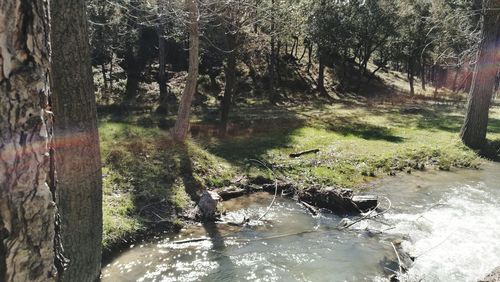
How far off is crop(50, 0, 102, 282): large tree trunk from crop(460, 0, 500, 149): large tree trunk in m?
15.8

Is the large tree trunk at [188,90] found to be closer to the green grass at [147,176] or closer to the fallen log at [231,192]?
the green grass at [147,176]

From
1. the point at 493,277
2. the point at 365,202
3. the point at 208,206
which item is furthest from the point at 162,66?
the point at 493,277

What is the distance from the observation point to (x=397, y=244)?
30.6 ft

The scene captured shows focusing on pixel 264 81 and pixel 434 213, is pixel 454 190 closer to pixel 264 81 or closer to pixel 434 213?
pixel 434 213

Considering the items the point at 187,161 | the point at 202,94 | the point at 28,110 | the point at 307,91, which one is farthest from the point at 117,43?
the point at 28,110

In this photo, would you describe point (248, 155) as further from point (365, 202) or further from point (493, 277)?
point (493, 277)

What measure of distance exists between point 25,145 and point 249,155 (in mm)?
13733

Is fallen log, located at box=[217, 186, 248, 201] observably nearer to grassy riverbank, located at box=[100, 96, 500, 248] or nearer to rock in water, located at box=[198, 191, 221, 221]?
grassy riverbank, located at box=[100, 96, 500, 248]

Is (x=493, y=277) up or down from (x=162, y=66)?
down

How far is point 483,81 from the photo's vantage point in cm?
1706

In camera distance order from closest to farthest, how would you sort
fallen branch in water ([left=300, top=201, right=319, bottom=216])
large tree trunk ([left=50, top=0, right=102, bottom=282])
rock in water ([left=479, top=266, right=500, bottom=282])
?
large tree trunk ([left=50, top=0, right=102, bottom=282])
rock in water ([left=479, top=266, right=500, bottom=282])
fallen branch in water ([left=300, top=201, right=319, bottom=216])

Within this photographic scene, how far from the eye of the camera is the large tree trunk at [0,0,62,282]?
1551 mm

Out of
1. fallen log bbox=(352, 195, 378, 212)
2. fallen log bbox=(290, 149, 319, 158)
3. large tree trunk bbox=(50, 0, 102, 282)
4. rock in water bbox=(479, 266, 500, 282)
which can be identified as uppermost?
large tree trunk bbox=(50, 0, 102, 282)

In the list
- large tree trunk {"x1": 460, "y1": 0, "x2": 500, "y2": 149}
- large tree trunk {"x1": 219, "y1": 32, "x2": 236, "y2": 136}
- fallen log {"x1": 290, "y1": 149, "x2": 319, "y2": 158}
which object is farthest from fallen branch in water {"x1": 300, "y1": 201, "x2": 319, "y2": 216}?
large tree trunk {"x1": 460, "y1": 0, "x2": 500, "y2": 149}
